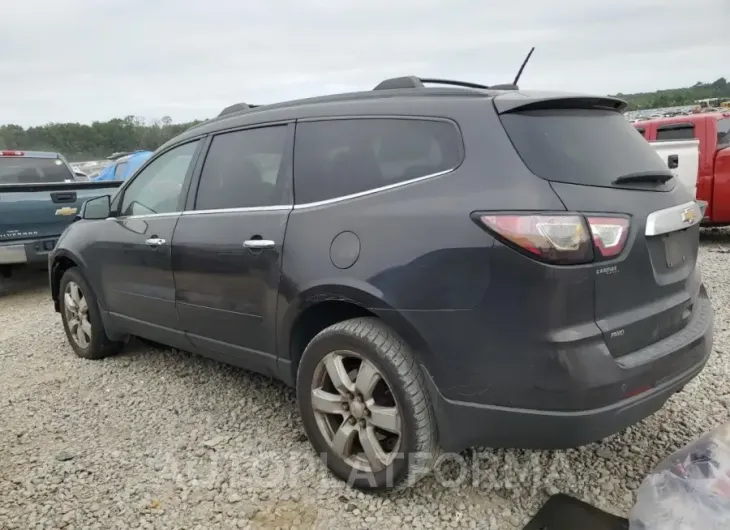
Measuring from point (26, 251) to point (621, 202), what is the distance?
665 cm

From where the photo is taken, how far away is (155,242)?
12.1 feet

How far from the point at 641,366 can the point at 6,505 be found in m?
2.87

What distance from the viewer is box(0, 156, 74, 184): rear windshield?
858 centimetres

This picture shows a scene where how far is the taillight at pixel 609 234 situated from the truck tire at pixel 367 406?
85cm

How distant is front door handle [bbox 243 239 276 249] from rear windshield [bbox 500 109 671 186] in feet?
4.05

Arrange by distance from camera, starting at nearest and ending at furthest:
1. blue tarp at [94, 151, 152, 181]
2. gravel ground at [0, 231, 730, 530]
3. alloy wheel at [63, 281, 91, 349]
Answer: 1. gravel ground at [0, 231, 730, 530]
2. alloy wheel at [63, 281, 91, 349]
3. blue tarp at [94, 151, 152, 181]

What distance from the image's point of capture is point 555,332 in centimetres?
210

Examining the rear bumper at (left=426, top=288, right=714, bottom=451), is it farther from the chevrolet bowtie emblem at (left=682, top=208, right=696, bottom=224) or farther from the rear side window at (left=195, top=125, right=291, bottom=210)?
the rear side window at (left=195, top=125, right=291, bottom=210)

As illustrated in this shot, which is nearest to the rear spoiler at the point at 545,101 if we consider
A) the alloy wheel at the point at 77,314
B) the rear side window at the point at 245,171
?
the rear side window at the point at 245,171

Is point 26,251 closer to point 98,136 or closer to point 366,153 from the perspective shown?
point 366,153

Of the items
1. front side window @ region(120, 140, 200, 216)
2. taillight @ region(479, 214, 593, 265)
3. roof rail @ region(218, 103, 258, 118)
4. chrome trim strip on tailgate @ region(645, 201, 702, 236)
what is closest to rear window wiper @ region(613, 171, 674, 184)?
chrome trim strip on tailgate @ region(645, 201, 702, 236)

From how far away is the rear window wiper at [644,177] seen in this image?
2.34 meters

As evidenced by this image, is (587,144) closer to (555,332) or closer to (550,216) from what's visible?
(550,216)

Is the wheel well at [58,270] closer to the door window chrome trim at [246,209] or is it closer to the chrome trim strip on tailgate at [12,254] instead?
the door window chrome trim at [246,209]
